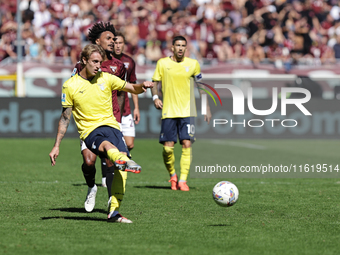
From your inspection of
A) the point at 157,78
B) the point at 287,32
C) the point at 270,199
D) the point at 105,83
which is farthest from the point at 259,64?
the point at 105,83

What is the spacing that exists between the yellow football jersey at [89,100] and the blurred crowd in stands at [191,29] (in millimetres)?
12725

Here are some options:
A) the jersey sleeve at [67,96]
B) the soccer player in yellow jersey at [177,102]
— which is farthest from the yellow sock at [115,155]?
the soccer player in yellow jersey at [177,102]

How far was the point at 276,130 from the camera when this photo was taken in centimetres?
1761

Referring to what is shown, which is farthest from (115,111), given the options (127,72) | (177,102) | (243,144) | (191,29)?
(191,29)

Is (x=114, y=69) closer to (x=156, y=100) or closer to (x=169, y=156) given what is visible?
(x=156, y=100)

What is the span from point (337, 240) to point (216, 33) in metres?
17.2

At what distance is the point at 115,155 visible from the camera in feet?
19.1

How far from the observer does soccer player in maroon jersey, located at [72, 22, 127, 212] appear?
6.90m

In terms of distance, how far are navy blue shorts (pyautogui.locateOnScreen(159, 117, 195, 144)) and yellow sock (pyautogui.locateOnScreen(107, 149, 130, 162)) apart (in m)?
3.64

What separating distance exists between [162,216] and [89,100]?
156cm

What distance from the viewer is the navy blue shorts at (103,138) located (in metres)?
6.29

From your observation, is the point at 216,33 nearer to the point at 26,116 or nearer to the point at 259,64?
the point at 259,64

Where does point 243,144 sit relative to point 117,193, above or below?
below

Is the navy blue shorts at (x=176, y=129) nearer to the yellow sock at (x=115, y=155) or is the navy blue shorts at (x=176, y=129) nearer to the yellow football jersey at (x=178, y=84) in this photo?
the yellow football jersey at (x=178, y=84)
